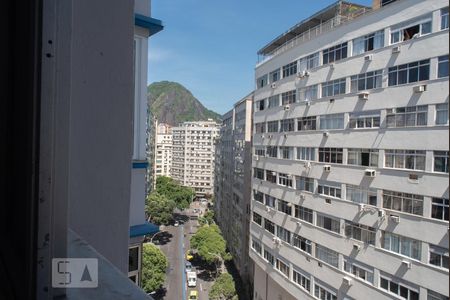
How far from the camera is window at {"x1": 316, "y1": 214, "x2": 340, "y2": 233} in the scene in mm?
5875

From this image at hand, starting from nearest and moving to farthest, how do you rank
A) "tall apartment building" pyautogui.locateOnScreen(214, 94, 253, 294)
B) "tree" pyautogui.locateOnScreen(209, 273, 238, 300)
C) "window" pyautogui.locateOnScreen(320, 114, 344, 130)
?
"window" pyautogui.locateOnScreen(320, 114, 344, 130) → "tree" pyautogui.locateOnScreen(209, 273, 238, 300) → "tall apartment building" pyautogui.locateOnScreen(214, 94, 253, 294)

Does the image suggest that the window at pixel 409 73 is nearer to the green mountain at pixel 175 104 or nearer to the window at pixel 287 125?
the window at pixel 287 125

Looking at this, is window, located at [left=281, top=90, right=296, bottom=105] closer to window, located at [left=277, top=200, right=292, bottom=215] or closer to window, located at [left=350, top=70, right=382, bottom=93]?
window, located at [left=350, top=70, right=382, bottom=93]

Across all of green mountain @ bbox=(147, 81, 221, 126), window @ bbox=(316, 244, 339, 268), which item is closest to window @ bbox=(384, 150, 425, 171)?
window @ bbox=(316, 244, 339, 268)

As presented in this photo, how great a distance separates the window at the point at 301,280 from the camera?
6.57 m

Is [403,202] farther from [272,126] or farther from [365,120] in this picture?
[272,126]

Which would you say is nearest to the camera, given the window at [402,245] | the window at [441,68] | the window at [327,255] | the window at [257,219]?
the window at [441,68]

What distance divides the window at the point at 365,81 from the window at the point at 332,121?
0.50m

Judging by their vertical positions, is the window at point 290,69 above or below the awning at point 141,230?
above

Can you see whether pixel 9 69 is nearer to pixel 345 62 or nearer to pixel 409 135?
pixel 409 135

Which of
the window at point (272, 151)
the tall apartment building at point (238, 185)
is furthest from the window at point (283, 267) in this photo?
the tall apartment building at point (238, 185)

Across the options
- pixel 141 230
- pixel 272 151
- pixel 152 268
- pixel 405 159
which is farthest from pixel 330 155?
pixel 152 268

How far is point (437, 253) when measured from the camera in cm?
423

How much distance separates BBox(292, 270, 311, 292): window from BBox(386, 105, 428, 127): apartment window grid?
3349 millimetres
